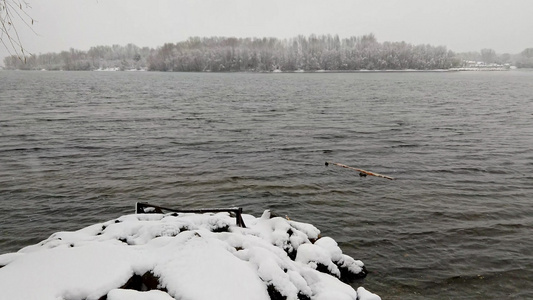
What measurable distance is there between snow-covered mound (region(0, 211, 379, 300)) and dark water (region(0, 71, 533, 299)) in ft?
5.65

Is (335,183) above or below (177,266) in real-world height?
below

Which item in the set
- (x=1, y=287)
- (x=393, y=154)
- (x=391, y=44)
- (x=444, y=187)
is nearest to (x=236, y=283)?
(x=1, y=287)

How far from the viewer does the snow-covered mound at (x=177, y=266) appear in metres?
4.83

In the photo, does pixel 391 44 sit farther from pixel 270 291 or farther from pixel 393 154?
pixel 270 291

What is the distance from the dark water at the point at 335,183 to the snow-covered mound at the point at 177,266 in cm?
172

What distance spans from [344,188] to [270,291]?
27.8 feet

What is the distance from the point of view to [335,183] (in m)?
14.0

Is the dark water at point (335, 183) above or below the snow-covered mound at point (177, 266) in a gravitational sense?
below

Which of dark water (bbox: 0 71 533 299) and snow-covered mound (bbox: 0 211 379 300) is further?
dark water (bbox: 0 71 533 299)

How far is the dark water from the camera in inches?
Answer: 334

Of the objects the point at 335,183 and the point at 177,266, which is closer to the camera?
the point at 177,266

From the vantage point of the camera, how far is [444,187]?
13.3 meters

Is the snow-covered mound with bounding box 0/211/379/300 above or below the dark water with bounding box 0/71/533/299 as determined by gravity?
above

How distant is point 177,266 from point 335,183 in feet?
31.6
